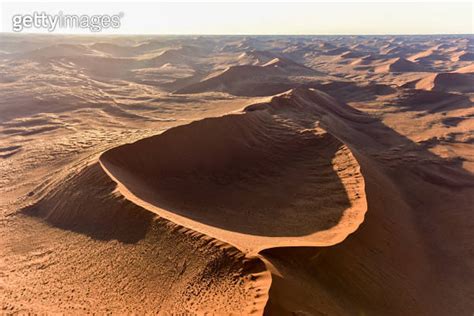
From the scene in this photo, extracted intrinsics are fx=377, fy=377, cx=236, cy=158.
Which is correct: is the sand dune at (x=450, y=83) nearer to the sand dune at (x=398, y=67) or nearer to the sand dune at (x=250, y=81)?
the sand dune at (x=250, y=81)

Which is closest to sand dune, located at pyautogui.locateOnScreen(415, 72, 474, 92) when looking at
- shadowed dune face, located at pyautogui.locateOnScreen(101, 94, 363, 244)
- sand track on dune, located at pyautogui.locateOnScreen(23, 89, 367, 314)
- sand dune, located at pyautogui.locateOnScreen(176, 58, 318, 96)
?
sand dune, located at pyautogui.locateOnScreen(176, 58, 318, 96)

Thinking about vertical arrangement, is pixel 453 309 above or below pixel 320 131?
below

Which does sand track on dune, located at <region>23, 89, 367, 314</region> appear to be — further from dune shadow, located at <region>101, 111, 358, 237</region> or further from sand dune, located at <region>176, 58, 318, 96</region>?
sand dune, located at <region>176, 58, 318, 96</region>

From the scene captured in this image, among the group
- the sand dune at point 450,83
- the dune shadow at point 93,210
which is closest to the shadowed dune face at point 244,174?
the dune shadow at point 93,210

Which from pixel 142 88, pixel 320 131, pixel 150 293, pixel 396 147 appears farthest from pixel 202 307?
pixel 142 88

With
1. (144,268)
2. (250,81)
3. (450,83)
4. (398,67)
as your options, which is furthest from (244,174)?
(398,67)

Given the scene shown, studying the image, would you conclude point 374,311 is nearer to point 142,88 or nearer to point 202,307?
point 202,307
